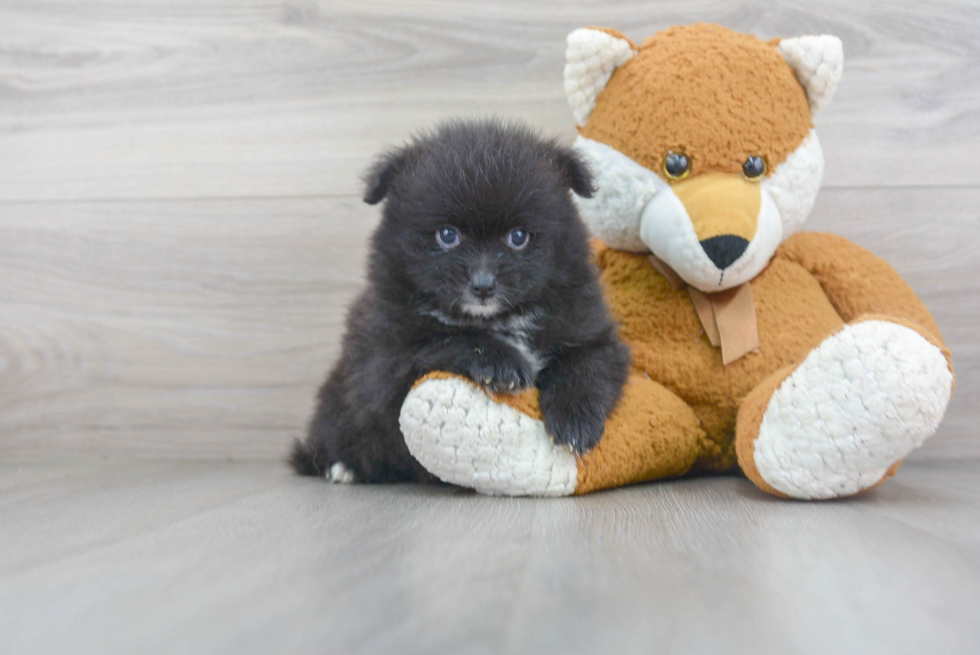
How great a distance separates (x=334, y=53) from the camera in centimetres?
200

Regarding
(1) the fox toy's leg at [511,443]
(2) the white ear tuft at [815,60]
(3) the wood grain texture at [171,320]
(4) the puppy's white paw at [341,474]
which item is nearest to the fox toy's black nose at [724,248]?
(1) the fox toy's leg at [511,443]

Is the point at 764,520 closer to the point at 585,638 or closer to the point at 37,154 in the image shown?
the point at 585,638

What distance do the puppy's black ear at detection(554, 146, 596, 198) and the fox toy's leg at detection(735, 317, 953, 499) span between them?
19.4 inches

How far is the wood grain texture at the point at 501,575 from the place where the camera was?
690mm

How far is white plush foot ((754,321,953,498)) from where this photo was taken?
1.11 m

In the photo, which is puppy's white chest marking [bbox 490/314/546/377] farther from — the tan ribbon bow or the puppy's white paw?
the puppy's white paw

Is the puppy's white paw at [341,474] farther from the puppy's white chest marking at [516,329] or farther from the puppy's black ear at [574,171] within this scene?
the puppy's black ear at [574,171]

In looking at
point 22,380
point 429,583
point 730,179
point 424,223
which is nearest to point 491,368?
point 424,223

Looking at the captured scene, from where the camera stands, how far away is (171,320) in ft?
6.70

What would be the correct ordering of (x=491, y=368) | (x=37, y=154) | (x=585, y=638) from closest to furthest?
1. (x=585, y=638)
2. (x=491, y=368)
3. (x=37, y=154)

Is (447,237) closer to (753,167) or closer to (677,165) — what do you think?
(677,165)

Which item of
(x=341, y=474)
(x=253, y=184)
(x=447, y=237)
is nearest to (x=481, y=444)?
(x=447, y=237)

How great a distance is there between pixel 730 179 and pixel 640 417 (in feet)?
1.55

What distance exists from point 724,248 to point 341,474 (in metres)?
0.88
